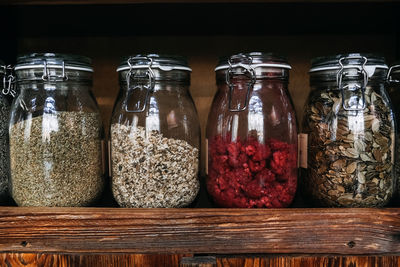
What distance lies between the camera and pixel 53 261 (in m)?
0.64

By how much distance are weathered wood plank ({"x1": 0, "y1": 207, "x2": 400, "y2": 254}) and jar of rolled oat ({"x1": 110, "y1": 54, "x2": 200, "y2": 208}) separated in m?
0.05

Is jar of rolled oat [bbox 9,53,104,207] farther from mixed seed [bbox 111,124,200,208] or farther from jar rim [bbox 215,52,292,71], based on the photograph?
jar rim [bbox 215,52,292,71]

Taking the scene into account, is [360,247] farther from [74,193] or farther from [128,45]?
[128,45]

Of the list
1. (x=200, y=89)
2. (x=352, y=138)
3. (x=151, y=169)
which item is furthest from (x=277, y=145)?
(x=200, y=89)

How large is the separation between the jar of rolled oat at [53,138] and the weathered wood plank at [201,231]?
0.05 metres

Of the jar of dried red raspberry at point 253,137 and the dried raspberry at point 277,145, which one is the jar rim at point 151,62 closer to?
the jar of dried red raspberry at point 253,137

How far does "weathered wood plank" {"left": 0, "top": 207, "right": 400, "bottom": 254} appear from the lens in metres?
0.63

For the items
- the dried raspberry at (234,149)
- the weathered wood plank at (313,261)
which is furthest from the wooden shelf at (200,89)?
the dried raspberry at (234,149)

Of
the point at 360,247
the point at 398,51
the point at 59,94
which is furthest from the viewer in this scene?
the point at 398,51

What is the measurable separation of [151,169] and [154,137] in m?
0.06

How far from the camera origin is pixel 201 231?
2.08ft

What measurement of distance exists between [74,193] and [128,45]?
49cm

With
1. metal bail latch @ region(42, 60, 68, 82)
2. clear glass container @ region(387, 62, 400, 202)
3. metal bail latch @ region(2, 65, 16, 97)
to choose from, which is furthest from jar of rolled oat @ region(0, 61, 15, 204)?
clear glass container @ region(387, 62, 400, 202)

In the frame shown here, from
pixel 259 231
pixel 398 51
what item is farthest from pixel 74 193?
pixel 398 51
